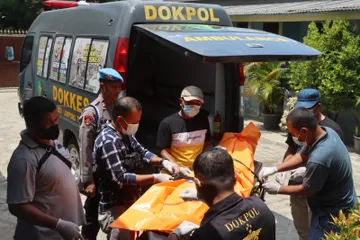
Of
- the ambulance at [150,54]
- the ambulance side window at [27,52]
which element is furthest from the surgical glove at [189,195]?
the ambulance side window at [27,52]

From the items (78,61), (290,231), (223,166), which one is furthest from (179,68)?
(223,166)

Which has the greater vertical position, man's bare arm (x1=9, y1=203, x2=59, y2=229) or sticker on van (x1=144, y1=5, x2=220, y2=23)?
sticker on van (x1=144, y1=5, x2=220, y2=23)

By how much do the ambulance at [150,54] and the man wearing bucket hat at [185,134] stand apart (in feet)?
1.42

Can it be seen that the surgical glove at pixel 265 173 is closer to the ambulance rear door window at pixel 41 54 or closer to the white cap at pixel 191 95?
the white cap at pixel 191 95

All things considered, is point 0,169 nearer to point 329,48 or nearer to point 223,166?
point 223,166

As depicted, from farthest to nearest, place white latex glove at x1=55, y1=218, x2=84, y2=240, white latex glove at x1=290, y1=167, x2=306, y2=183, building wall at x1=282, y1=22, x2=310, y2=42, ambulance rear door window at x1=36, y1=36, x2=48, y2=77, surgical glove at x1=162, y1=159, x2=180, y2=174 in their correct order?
building wall at x1=282, y1=22, x2=310, y2=42 → ambulance rear door window at x1=36, y1=36, x2=48, y2=77 → white latex glove at x1=290, y1=167, x2=306, y2=183 → surgical glove at x1=162, y1=159, x2=180, y2=174 → white latex glove at x1=55, y1=218, x2=84, y2=240

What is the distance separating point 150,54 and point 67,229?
4071 mm

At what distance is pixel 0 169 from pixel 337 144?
5.65 metres

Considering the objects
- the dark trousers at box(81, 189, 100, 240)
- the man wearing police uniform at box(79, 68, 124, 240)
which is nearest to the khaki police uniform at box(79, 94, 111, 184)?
the man wearing police uniform at box(79, 68, 124, 240)

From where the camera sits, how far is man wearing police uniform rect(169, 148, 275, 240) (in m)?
2.07

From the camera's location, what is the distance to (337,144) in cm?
326

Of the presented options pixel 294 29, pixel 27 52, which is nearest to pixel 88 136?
pixel 27 52

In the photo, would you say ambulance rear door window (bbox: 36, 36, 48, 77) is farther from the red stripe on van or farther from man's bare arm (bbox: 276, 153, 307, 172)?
man's bare arm (bbox: 276, 153, 307, 172)

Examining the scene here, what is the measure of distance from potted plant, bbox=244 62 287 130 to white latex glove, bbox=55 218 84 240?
826 cm
